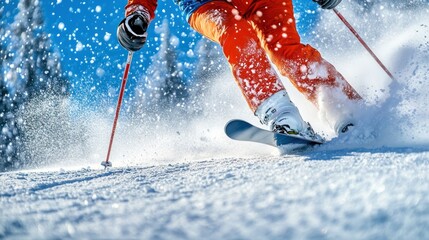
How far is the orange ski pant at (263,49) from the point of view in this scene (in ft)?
6.51

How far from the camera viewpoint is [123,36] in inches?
104

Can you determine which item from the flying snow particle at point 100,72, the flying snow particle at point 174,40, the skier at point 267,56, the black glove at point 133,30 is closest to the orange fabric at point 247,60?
the skier at point 267,56

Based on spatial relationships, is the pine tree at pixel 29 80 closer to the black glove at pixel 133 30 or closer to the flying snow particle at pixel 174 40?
the flying snow particle at pixel 174 40

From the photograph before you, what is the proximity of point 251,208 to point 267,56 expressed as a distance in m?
1.34

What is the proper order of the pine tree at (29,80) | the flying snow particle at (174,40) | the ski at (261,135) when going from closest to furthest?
the ski at (261,135) < the pine tree at (29,80) < the flying snow particle at (174,40)

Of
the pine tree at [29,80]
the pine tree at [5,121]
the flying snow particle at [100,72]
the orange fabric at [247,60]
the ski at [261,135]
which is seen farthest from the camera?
the flying snow particle at [100,72]

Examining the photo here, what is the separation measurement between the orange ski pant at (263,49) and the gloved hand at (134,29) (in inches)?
12.3

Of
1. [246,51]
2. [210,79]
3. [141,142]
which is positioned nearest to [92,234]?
[246,51]

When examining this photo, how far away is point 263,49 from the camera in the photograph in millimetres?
2064

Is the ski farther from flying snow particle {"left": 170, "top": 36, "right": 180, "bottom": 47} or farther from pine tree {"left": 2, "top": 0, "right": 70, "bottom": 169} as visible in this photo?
flying snow particle {"left": 170, "top": 36, "right": 180, "bottom": 47}

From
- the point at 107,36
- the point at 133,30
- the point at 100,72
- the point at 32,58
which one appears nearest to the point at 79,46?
the point at 107,36

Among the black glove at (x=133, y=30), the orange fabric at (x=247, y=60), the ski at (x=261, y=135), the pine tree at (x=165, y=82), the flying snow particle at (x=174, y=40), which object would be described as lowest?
the ski at (x=261, y=135)

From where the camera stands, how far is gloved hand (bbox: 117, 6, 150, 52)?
2596 millimetres

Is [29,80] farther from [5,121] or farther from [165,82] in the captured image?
[165,82]
